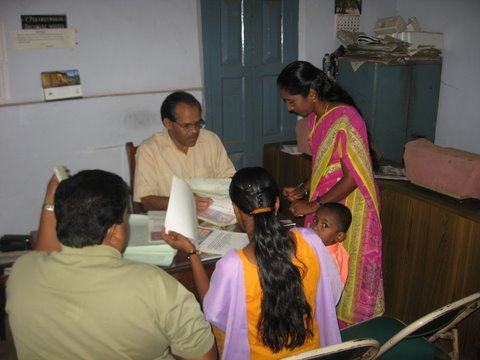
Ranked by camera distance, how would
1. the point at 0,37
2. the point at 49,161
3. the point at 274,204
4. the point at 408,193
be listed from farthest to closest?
the point at 49,161 < the point at 0,37 < the point at 408,193 < the point at 274,204

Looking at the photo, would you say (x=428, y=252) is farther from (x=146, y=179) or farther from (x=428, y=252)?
(x=146, y=179)

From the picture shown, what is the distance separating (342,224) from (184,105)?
100 cm

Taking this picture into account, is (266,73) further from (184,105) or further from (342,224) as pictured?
(342,224)

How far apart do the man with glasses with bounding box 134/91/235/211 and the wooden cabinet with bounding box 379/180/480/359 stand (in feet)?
3.41

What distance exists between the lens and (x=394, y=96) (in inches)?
143

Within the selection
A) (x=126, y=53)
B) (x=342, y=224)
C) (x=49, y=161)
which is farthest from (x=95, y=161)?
(x=342, y=224)

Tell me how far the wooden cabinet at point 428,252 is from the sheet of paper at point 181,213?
1.36 meters

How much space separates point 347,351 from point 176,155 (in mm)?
1501

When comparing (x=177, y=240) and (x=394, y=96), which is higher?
(x=394, y=96)

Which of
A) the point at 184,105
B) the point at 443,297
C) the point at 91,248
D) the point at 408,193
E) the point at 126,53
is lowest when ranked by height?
the point at 443,297

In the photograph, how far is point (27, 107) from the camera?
289cm

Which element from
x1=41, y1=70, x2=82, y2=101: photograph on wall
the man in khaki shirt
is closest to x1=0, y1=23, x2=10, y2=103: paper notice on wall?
x1=41, y1=70, x2=82, y2=101: photograph on wall

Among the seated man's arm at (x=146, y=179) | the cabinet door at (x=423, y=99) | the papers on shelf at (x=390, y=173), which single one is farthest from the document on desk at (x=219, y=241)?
the cabinet door at (x=423, y=99)

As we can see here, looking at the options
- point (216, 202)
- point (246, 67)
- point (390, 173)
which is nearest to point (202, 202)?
point (216, 202)
